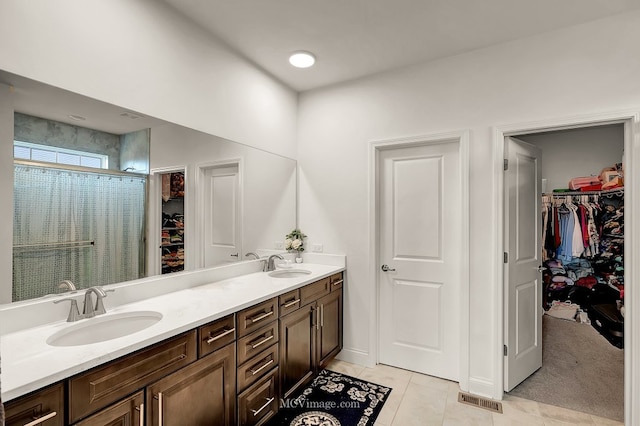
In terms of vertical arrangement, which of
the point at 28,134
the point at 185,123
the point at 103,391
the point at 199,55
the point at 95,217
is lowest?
the point at 103,391

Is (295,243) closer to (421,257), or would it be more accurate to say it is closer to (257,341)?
(421,257)

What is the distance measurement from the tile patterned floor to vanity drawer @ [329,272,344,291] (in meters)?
0.83

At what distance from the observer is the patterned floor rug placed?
210 cm

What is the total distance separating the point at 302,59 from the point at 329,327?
90.2 inches

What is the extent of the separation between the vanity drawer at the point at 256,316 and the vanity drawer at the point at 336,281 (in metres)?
0.82

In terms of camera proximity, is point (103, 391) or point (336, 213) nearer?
point (103, 391)

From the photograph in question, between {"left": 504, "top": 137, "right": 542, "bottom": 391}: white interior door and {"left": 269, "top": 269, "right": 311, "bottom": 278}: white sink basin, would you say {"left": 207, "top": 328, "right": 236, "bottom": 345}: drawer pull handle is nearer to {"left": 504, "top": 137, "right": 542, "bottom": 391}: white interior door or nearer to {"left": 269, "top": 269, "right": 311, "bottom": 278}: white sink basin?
{"left": 269, "top": 269, "right": 311, "bottom": 278}: white sink basin

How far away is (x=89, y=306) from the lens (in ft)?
4.99

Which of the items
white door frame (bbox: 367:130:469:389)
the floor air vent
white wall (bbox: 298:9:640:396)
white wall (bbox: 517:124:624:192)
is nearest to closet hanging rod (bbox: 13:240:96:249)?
white wall (bbox: 298:9:640:396)

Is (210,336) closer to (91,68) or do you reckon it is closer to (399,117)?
(91,68)

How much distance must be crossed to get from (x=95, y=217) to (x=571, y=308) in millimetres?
5070

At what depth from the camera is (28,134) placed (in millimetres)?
1442

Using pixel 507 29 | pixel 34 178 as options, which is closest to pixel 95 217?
pixel 34 178

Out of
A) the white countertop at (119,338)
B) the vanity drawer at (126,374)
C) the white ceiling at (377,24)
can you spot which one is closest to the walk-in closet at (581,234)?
the white ceiling at (377,24)
